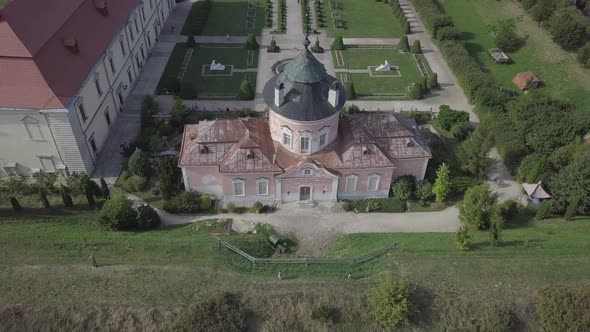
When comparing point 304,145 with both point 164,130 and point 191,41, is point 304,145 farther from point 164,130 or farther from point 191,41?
point 191,41

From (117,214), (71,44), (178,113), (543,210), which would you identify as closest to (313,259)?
(117,214)

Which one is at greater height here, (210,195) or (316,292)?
(316,292)

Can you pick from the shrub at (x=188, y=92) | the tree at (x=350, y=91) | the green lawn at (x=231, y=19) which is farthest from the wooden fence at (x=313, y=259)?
the green lawn at (x=231, y=19)

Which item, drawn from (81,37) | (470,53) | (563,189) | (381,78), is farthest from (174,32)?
(563,189)

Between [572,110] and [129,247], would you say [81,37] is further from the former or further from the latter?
[572,110]

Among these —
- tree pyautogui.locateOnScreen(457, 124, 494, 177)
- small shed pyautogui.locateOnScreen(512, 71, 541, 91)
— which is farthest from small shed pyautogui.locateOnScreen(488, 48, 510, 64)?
tree pyautogui.locateOnScreen(457, 124, 494, 177)

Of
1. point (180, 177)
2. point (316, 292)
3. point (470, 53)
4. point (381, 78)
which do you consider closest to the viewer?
point (316, 292)
